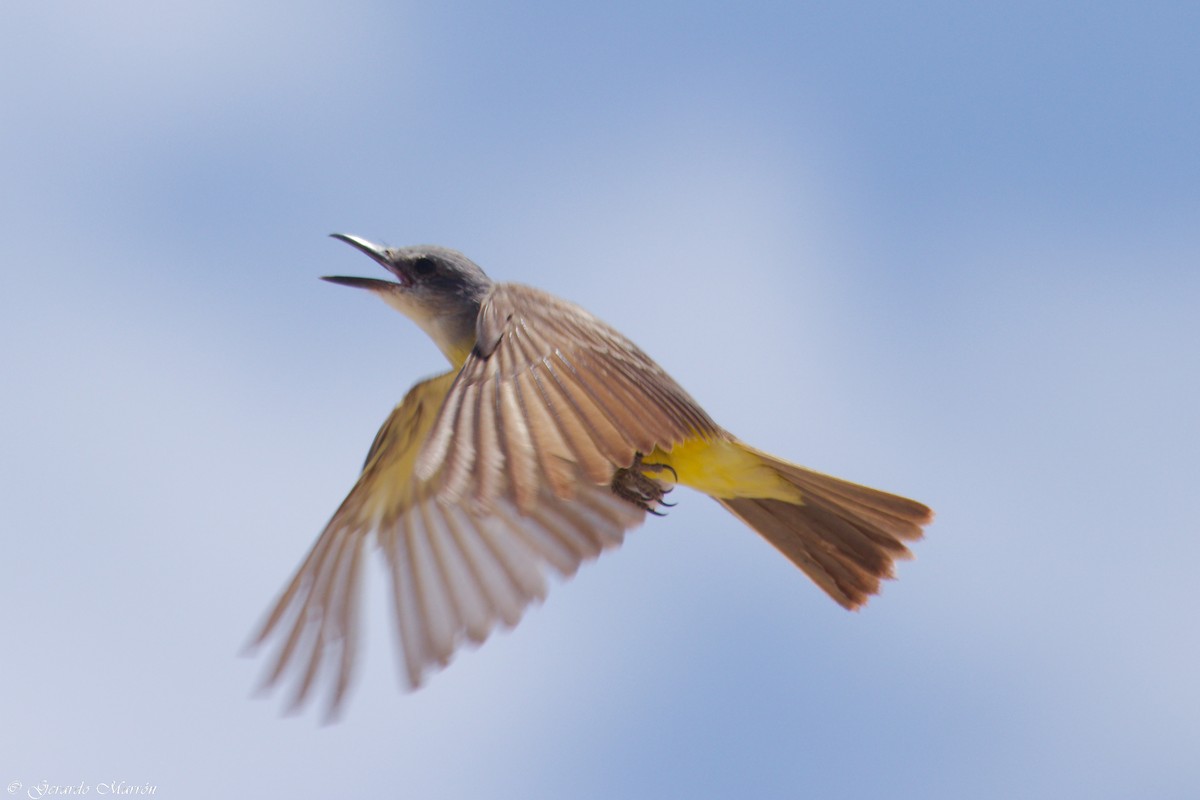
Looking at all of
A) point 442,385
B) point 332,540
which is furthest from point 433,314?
point 332,540

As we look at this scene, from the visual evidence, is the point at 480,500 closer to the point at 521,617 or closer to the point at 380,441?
the point at 521,617

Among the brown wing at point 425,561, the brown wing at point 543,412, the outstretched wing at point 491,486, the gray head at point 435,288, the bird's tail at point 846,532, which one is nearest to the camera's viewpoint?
the brown wing at point 543,412

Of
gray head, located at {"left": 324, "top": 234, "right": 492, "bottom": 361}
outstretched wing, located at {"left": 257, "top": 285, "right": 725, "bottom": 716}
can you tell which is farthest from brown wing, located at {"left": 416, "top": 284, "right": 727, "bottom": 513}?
gray head, located at {"left": 324, "top": 234, "right": 492, "bottom": 361}

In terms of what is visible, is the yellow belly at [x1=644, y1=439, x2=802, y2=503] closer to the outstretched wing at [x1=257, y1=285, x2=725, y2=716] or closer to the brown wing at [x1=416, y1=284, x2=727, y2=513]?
the outstretched wing at [x1=257, y1=285, x2=725, y2=716]

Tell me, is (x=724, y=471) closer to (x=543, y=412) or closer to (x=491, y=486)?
(x=543, y=412)

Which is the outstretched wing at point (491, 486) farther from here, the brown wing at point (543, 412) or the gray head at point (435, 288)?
the gray head at point (435, 288)

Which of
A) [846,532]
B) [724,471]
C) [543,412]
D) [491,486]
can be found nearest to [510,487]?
[491,486]

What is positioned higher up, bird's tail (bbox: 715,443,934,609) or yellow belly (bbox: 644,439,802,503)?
yellow belly (bbox: 644,439,802,503)

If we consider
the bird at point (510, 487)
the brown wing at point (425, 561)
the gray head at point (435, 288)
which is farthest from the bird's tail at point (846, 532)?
the gray head at point (435, 288)
